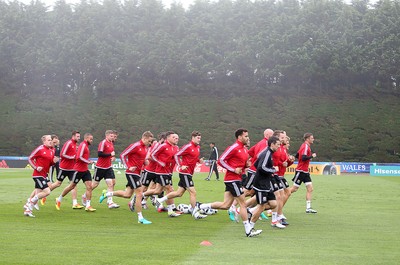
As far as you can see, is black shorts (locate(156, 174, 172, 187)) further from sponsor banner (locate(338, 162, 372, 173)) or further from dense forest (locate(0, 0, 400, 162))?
dense forest (locate(0, 0, 400, 162))

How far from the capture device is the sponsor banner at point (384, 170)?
52.0m

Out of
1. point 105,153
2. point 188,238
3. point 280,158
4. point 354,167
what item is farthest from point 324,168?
point 188,238

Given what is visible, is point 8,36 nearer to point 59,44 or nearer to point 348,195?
point 59,44

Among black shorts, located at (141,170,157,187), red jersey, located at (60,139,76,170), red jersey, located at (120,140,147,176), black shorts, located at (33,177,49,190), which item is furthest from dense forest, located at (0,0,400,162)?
black shorts, located at (33,177,49,190)

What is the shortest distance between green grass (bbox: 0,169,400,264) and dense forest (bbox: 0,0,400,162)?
46.3 meters

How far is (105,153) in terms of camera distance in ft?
62.2

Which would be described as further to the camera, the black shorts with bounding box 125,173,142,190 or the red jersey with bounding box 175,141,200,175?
the red jersey with bounding box 175,141,200,175

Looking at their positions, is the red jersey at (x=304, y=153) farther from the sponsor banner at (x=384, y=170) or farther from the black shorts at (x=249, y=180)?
the sponsor banner at (x=384, y=170)

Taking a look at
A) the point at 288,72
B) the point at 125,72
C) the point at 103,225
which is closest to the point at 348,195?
the point at 103,225

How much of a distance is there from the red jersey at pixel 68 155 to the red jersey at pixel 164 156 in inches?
120

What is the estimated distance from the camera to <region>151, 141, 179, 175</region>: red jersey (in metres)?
17.8

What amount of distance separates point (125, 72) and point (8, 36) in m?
14.3

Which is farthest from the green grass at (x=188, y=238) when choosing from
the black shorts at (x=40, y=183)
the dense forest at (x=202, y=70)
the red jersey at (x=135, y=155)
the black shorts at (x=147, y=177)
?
the dense forest at (x=202, y=70)

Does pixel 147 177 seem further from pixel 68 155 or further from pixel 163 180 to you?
pixel 68 155
